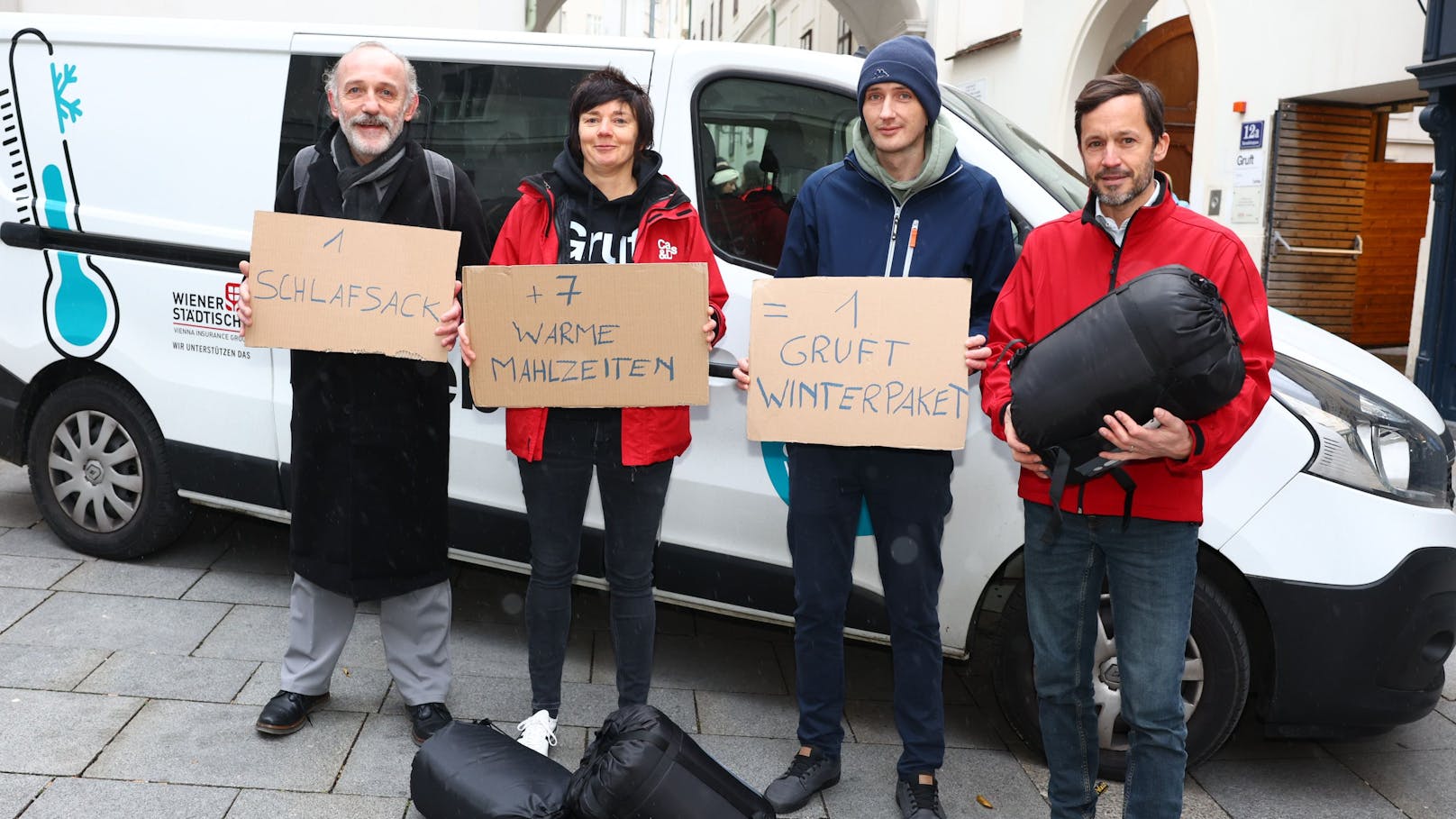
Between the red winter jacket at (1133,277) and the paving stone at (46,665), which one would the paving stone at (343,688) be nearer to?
the paving stone at (46,665)

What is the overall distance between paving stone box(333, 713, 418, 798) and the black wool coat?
40cm

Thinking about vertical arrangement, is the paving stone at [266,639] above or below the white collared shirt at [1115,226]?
below

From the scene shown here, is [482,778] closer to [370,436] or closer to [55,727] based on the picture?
[370,436]

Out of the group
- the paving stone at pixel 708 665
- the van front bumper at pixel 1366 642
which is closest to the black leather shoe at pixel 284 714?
the paving stone at pixel 708 665

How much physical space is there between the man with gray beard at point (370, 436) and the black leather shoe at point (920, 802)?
1.28 meters

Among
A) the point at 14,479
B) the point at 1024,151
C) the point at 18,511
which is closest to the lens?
the point at 1024,151

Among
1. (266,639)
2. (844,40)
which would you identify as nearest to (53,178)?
(266,639)

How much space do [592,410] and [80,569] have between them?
2.61 metres

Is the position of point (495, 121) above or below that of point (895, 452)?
above

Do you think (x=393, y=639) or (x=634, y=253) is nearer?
(x=634, y=253)

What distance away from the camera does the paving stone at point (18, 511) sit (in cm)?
506

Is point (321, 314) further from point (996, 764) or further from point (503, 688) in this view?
point (996, 764)

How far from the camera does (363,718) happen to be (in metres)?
3.46

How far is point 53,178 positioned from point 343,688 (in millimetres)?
2171
